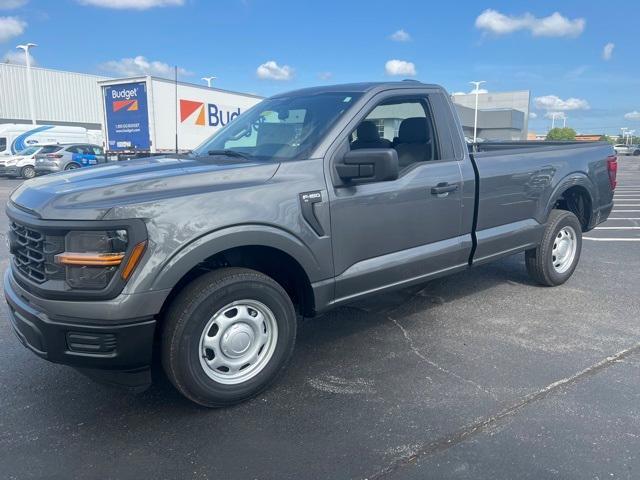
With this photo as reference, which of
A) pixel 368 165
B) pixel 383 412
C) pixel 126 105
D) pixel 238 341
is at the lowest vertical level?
pixel 383 412

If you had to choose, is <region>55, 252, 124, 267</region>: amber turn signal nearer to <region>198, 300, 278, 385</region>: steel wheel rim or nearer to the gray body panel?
the gray body panel

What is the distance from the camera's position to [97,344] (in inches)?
108

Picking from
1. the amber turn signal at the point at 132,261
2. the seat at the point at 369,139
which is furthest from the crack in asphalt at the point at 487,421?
the seat at the point at 369,139

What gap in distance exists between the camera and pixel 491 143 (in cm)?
716

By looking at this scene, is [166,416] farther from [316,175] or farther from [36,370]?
[316,175]

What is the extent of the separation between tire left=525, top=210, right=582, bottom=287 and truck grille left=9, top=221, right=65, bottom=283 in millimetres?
4420

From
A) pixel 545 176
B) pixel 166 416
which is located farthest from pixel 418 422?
pixel 545 176

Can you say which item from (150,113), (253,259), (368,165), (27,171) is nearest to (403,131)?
(368,165)

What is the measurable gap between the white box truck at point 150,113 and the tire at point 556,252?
13931mm

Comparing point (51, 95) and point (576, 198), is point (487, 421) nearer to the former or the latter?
point (576, 198)

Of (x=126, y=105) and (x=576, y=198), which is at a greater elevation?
(x=126, y=105)

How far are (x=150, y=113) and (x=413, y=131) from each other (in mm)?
15575

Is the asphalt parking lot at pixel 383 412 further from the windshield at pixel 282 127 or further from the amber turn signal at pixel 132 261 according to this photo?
the windshield at pixel 282 127

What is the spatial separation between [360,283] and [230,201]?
3.88 feet
